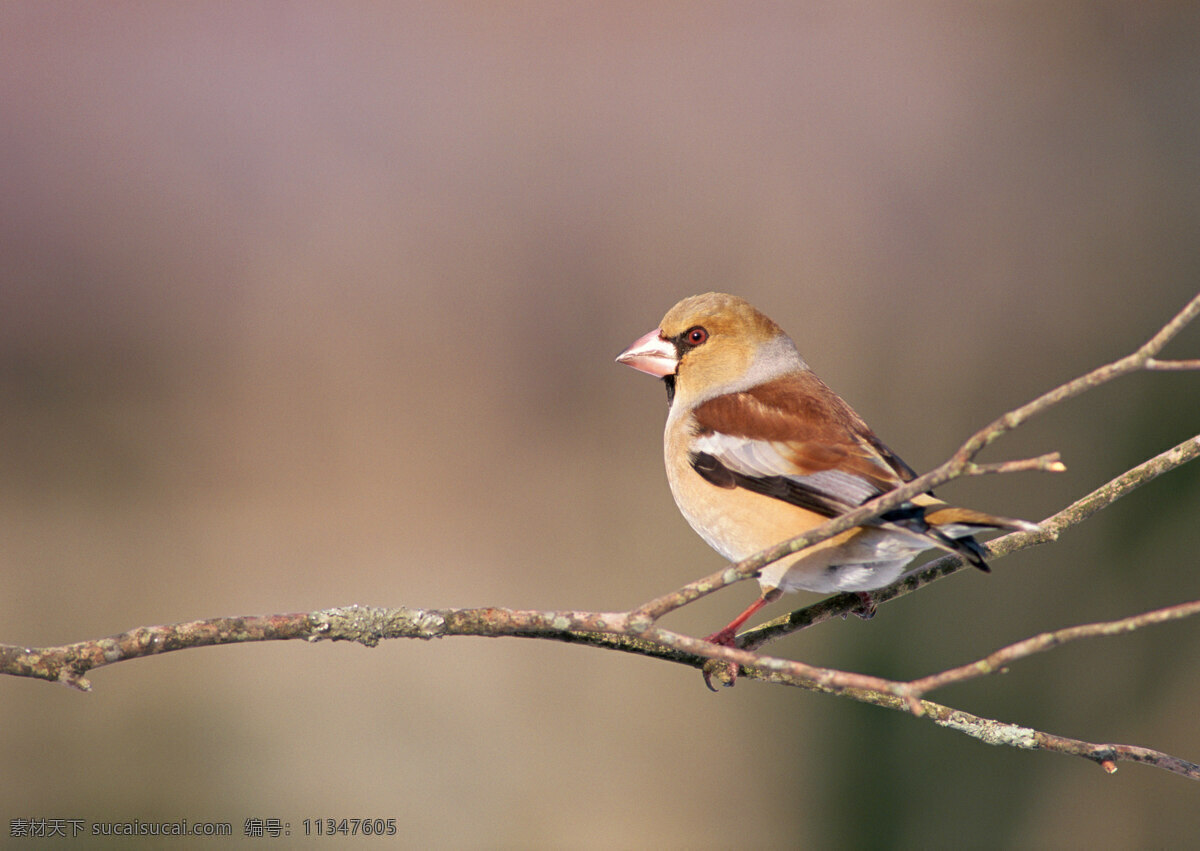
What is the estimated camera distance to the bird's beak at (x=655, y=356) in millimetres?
3129

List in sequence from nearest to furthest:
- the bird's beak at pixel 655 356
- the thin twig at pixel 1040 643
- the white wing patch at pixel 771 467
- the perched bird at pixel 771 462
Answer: the thin twig at pixel 1040 643
the perched bird at pixel 771 462
the white wing patch at pixel 771 467
the bird's beak at pixel 655 356

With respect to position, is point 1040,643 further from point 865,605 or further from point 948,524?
point 865,605

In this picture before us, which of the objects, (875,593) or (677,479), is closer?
(875,593)

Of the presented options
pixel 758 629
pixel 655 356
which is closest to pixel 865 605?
pixel 758 629

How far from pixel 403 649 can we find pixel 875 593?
17.3 ft

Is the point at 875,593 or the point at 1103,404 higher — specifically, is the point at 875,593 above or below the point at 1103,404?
below

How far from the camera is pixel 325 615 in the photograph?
175 centimetres

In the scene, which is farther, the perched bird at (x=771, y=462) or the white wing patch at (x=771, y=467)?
the white wing patch at (x=771, y=467)

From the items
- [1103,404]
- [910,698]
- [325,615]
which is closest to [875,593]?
[910,698]

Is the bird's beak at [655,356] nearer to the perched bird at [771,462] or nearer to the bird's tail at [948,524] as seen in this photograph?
the perched bird at [771,462]

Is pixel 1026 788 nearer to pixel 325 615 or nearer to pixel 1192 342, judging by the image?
pixel 1192 342

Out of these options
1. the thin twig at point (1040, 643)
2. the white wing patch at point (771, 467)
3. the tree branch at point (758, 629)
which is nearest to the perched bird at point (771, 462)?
the white wing patch at point (771, 467)

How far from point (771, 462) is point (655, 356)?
2.31ft

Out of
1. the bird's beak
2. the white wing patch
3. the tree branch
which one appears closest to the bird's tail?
the tree branch
